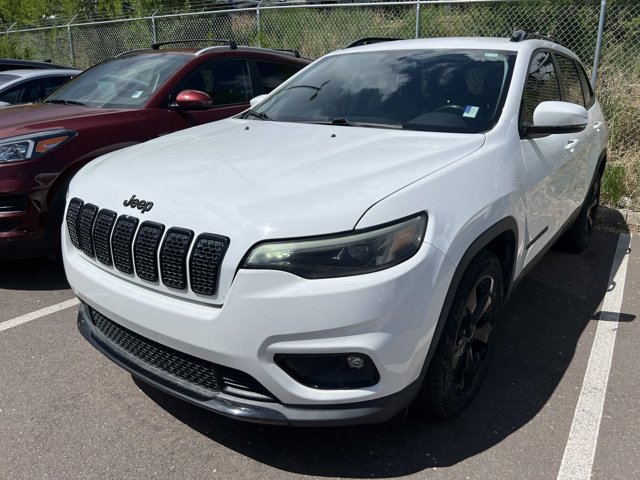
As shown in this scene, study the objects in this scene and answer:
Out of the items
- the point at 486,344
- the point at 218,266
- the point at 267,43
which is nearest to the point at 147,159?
the point at 218,266

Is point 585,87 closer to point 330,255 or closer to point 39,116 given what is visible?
point 330,255

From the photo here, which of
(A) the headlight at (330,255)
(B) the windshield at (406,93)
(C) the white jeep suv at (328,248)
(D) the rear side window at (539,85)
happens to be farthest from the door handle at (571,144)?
(A) the headlight at (330,255)

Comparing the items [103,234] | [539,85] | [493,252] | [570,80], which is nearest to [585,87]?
[570,80]

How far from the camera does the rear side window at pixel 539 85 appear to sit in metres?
3.25

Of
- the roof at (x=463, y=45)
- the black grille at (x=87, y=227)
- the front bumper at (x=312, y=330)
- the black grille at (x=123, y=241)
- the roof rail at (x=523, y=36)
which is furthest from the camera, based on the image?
the roof rail at (x=523, y=36)

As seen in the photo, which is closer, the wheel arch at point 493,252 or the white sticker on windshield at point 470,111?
the wheel arch at point 493,252

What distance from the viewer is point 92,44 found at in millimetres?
14609

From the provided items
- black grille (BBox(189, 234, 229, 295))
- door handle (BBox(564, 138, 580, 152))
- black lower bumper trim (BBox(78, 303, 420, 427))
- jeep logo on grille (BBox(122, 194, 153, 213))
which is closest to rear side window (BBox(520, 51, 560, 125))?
door handle (BBox(564, 138, 580, 152))

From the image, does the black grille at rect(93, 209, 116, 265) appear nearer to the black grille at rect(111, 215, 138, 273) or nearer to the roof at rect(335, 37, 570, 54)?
the black grille at rect(111, 215, 138, 273)

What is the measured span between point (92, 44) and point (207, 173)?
548 inches

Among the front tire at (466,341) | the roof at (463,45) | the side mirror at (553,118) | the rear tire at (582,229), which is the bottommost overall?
the rear tire at (582,229)

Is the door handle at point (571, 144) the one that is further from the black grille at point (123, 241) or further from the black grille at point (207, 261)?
the black grille at point (123, 241)

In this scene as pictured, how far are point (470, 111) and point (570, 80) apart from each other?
1.84 meters

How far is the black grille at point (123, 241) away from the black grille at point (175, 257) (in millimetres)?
208
